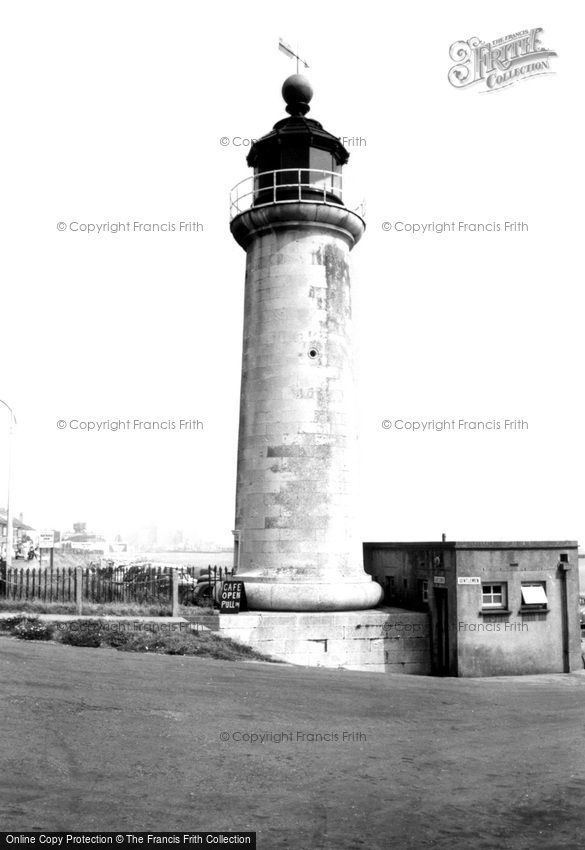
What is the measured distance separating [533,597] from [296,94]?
15.6m

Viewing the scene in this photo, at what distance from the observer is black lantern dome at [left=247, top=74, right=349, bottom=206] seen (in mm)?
21141

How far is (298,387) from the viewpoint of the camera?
20.6 metres

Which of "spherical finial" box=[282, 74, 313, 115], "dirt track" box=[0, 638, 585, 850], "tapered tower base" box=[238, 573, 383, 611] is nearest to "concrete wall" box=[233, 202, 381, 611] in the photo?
"tapered tower base" box=[238, 573, 383, 611]

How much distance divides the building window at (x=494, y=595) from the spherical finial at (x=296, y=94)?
1439 cm

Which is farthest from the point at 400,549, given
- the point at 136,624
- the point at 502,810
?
the point at 502,810

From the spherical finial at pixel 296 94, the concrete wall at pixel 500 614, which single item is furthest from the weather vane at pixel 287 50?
the concrete wall at pixel 500 614

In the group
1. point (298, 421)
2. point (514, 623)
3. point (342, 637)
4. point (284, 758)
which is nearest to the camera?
point (284, 758)

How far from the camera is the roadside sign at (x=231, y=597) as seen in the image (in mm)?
19047

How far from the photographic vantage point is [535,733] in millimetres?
11359

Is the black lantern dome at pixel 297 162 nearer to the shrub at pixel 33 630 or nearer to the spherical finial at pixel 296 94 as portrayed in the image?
the spherical finial at pixel 296 94

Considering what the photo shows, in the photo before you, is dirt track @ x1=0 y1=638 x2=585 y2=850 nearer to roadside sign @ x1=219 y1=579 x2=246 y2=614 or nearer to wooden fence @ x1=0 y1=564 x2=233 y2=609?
roadside sign @ x1=219 y1=579 x2=246 y2=614

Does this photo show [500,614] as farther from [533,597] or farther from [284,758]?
[284,758]

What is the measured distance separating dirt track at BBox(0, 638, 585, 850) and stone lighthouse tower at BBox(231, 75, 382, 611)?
5.39 m

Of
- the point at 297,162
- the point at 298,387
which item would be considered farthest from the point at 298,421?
the point at 297,162
